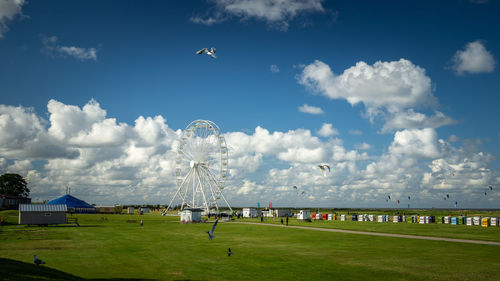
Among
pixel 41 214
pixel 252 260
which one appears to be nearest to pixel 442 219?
pixel 252 260

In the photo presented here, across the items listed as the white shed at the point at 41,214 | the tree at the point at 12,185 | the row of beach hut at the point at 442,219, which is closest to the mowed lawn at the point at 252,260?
the white shed at the point at 41,214

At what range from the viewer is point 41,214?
56156 millimetres

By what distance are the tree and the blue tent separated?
32647 millimetres

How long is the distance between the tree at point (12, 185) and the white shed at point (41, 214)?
9512cm

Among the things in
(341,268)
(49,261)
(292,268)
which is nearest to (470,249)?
(341,268)

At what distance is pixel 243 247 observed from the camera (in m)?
32.3

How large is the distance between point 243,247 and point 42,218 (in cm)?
4001

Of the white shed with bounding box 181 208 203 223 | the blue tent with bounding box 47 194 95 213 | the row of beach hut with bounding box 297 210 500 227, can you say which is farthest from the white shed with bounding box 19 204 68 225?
the blue tent with bounding box 47 194 95 213

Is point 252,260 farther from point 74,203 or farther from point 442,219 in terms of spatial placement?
point 74,203

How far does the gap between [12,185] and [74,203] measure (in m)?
38.0

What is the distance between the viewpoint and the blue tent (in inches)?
4506

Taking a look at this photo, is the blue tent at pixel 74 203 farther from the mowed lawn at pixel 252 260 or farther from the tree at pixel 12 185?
the mowed lawn at pixel 252 260

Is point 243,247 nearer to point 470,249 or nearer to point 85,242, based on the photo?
point 85,242

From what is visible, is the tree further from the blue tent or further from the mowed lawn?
the mowed lawn
